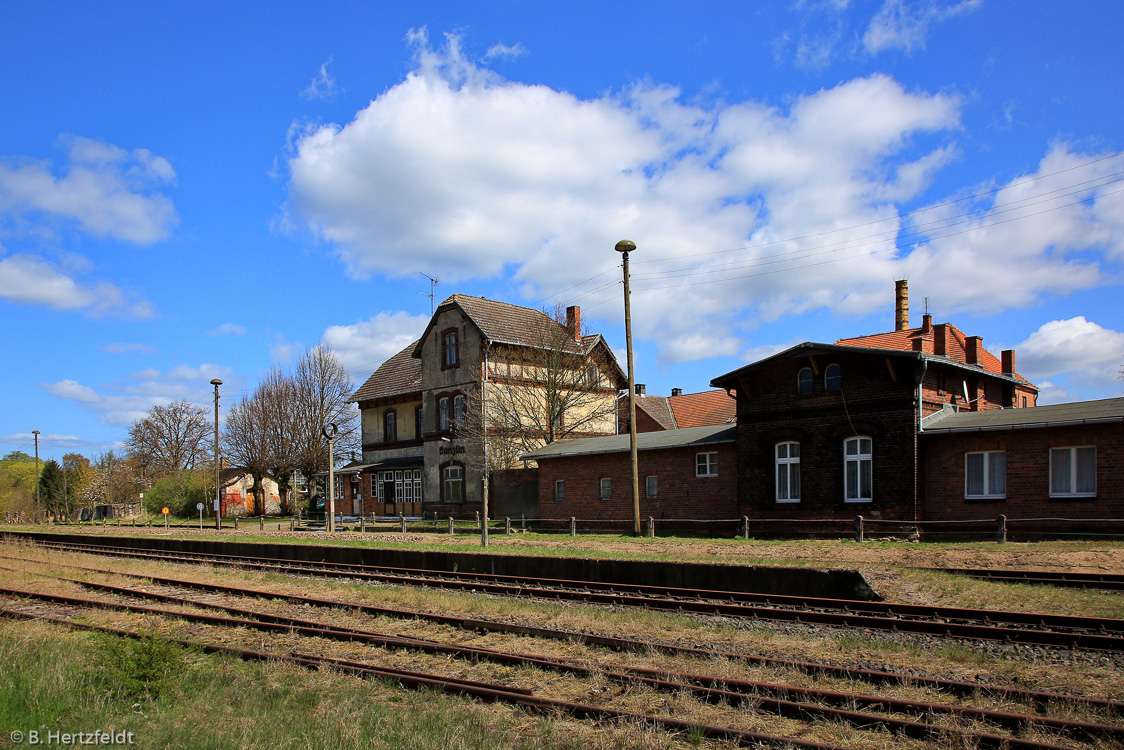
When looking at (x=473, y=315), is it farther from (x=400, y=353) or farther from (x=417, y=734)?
(x=417, y=734)

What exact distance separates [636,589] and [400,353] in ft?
131

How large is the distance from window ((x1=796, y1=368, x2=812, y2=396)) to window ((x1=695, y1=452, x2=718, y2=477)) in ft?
13.7

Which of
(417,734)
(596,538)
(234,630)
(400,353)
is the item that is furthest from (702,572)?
(400,353)

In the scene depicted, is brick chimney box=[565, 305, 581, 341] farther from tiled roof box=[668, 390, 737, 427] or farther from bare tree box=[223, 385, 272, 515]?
bare tree box=[223, 385, 272, 515]

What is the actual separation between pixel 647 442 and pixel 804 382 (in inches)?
292

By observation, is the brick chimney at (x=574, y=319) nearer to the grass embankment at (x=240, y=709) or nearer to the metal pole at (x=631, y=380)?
the metal pole at (x=631, y=380)

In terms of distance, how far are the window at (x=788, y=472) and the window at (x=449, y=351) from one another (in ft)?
70.8

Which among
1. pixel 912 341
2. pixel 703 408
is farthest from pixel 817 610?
pixel 703 408

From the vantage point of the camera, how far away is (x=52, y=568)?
20.2m

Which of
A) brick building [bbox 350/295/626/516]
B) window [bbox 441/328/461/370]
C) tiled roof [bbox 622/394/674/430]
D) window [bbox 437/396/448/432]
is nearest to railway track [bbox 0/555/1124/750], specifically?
brick building [bbox 350/295/626/516]

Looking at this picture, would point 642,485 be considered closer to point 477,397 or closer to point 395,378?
point 477,397

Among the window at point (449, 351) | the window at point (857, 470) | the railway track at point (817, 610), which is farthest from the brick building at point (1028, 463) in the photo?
the window at point (449, 351)

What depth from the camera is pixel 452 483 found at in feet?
138

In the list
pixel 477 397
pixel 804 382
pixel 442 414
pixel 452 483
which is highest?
pixel 804 382
